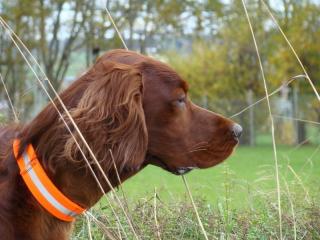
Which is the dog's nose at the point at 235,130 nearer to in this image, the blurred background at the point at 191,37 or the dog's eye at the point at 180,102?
the dog's eye at the point at 180,102

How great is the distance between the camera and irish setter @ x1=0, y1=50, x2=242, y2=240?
2.65m

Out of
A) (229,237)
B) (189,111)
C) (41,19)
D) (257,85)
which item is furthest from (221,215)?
(257,85)

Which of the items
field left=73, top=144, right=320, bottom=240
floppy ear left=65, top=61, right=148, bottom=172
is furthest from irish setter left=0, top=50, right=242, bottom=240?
field left=73, top=144, right=320, bottom=240

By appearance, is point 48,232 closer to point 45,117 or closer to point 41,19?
point 45,117

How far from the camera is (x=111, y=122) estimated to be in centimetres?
264

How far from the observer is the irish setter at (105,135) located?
265 centimetres

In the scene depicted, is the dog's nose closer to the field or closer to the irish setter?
the irish setter

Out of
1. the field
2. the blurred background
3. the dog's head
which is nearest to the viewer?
the dog's head

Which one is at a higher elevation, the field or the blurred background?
the field

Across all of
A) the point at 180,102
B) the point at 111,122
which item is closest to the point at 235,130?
the point at 180,102

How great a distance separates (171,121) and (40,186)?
22.6 inches

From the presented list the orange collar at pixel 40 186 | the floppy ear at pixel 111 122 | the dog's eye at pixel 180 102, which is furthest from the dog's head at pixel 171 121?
the orange collar at pixel 40 186

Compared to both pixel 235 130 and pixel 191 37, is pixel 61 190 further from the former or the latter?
pixel 191 37

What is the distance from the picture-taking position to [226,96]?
28.7 meters
